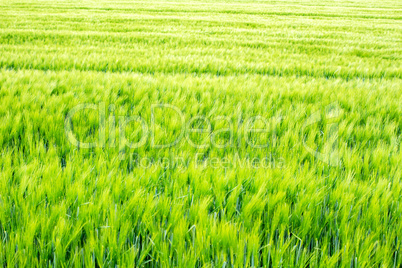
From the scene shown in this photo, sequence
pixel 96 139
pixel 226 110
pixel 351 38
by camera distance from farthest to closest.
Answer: pixel 351 38 → pixel 226 110 → pixel 96 139

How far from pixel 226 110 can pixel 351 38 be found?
7.79 m

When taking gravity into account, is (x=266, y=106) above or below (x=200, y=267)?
above

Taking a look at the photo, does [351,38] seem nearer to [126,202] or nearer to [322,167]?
[322,167]

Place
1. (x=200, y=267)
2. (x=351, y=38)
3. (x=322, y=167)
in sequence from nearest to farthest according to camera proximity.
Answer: (x=200, y=267), (x=322, y=167), (x=351, y=38)

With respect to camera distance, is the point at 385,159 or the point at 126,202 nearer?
the point at 126,202

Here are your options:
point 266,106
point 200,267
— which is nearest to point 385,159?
point 266,106

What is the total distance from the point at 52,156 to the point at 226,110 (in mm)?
1087

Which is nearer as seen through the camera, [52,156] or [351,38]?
[52,156]

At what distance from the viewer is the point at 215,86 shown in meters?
2.42

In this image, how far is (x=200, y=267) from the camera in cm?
70

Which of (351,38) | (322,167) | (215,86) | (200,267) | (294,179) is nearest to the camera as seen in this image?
(200,267)

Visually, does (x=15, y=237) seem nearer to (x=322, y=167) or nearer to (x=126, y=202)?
(x=126, y=202)

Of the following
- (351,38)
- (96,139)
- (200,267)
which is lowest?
(200,267)

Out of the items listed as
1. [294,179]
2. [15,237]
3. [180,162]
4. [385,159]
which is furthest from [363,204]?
[15,237]
